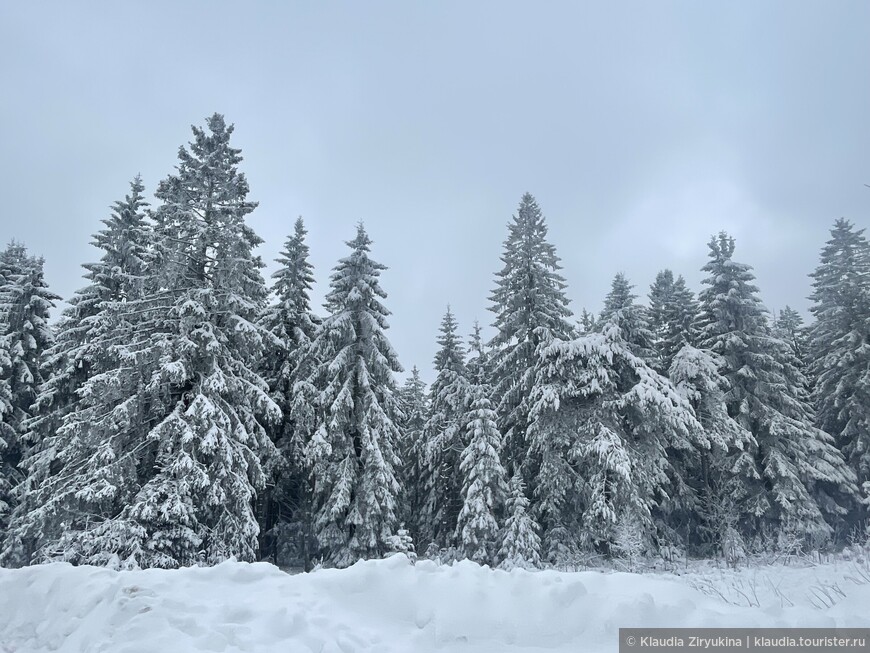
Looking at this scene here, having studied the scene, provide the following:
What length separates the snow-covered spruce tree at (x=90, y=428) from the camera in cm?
1255

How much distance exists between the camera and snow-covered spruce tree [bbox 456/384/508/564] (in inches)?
701

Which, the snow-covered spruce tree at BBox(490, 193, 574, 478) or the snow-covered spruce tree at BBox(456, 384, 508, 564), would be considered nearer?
the snow-covered spruce tree at BBox(456, 384, 508, 564)

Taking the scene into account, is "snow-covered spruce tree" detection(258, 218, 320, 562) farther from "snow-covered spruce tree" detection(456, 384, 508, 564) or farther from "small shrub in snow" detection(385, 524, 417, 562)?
"snow-covered spruce tree" detection(456, 384, 508, 564)

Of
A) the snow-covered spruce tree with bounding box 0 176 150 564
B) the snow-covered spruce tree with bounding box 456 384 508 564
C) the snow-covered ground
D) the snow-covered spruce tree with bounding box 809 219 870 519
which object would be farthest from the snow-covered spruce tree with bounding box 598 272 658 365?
the snow-covered spruce tree with bounding box 0 176 150 564

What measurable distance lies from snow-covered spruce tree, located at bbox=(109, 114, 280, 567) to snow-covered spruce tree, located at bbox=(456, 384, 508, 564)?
754 centimetres

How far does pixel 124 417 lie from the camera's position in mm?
13320

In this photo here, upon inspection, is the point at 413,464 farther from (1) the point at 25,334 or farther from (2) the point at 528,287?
(1) the point at 25,334

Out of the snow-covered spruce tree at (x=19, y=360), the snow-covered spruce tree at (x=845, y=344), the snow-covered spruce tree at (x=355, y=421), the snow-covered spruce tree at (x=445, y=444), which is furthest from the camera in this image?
the snow-covered spruce tree at (x=445, y=444)

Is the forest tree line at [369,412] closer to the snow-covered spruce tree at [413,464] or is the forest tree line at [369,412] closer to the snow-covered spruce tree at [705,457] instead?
the snow-covered spruce tree at [705,457]

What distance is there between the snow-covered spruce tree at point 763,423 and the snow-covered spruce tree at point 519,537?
28.4 ft

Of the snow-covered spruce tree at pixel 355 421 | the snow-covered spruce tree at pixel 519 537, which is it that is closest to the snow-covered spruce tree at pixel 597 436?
the snow-covered spruce tree at pixel 519 537

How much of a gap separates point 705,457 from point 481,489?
10.4 m

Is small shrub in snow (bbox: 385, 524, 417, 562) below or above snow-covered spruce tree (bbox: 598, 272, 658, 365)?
below

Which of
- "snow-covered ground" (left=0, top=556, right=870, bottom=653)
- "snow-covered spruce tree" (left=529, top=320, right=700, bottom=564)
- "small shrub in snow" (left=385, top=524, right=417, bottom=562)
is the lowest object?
"small shrub in snow" (left=385, top=524, right=417, bottom=562)
